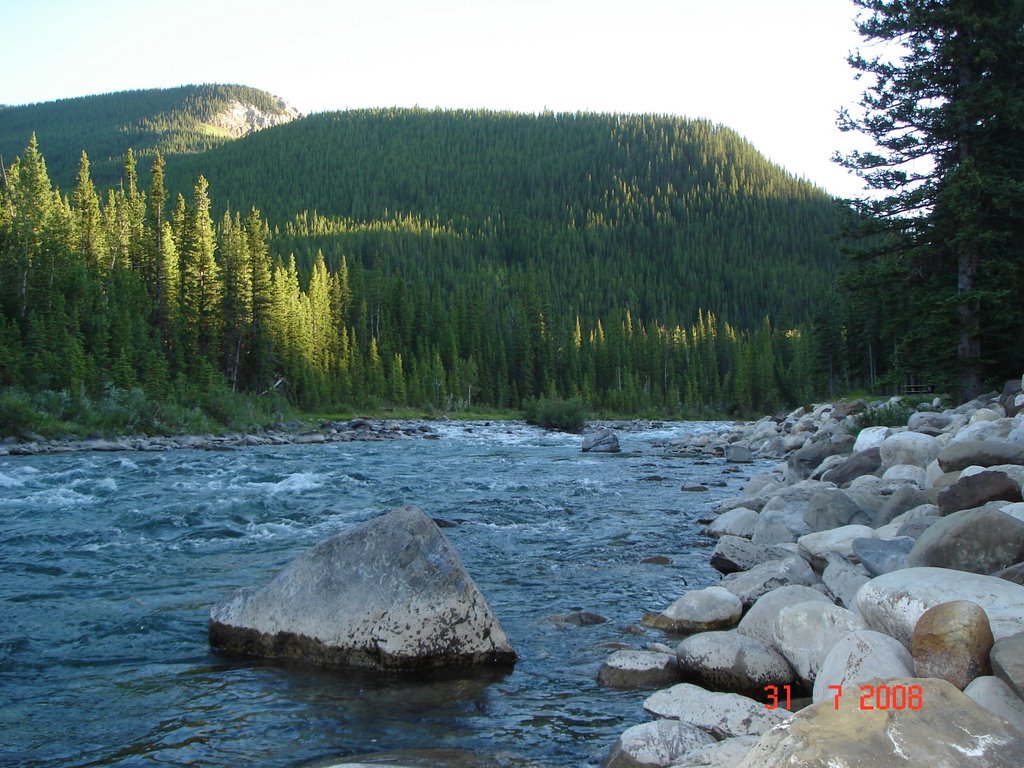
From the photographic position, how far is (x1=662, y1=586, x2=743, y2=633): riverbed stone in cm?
815

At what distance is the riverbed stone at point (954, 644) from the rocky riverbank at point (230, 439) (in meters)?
30.5

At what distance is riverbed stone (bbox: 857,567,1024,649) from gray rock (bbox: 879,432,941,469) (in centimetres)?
856

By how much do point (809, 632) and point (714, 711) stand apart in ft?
4.70

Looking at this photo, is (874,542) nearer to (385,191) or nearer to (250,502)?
(250,502)

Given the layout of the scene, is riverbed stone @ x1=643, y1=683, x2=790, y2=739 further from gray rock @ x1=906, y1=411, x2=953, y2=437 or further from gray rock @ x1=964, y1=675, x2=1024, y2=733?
gray rock @ x1=906, y1=411, x2=953, y2=437

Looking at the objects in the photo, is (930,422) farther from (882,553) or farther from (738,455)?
(738,455)

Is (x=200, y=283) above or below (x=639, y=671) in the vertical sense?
above

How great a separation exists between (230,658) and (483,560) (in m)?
4.80

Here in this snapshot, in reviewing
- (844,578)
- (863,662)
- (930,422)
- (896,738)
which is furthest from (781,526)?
(896,738)

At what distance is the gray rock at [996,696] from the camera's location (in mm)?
4223

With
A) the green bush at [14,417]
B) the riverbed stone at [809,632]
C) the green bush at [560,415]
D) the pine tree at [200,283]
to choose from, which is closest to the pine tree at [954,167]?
the riverbed stone at [809,632]

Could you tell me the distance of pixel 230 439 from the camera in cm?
3756

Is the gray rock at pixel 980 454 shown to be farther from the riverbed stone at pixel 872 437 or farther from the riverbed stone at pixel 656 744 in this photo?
the riverbed stone at pixel 656 744

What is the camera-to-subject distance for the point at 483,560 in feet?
37.9
